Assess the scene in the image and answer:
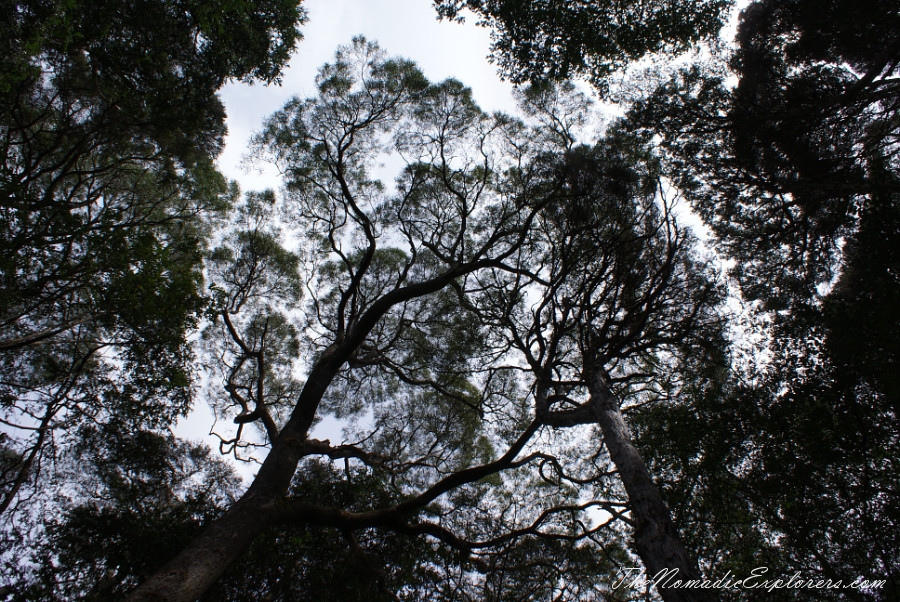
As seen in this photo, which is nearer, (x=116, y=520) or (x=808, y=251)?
(x=116, y=520)

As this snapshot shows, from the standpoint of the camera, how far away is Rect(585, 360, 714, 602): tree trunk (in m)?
4.21

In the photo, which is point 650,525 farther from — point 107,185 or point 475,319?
point 107,185

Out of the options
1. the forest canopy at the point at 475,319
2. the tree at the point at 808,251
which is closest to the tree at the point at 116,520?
the forest canopy at the point at 475,319

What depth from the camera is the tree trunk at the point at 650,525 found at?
4.21m

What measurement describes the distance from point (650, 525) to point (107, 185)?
984cm

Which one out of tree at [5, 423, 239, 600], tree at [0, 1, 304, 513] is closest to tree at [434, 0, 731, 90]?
tree at [0, 1, 304, 513]

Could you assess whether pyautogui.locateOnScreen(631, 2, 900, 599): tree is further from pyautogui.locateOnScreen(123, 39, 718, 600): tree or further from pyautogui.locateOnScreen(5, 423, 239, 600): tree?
pyautogui.locateOnScreen(5, 423, 239, 600): tree

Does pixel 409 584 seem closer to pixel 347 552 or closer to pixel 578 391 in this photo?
pixel 347 552

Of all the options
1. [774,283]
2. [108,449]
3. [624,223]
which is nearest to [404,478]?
[108,449]

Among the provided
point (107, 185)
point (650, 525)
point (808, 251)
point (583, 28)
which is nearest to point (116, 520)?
point (107, 185)

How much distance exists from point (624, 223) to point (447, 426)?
673cm

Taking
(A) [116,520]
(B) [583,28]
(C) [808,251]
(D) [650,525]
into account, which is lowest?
(D) [650,525]

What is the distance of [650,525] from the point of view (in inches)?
189

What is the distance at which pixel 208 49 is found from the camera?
732cm
